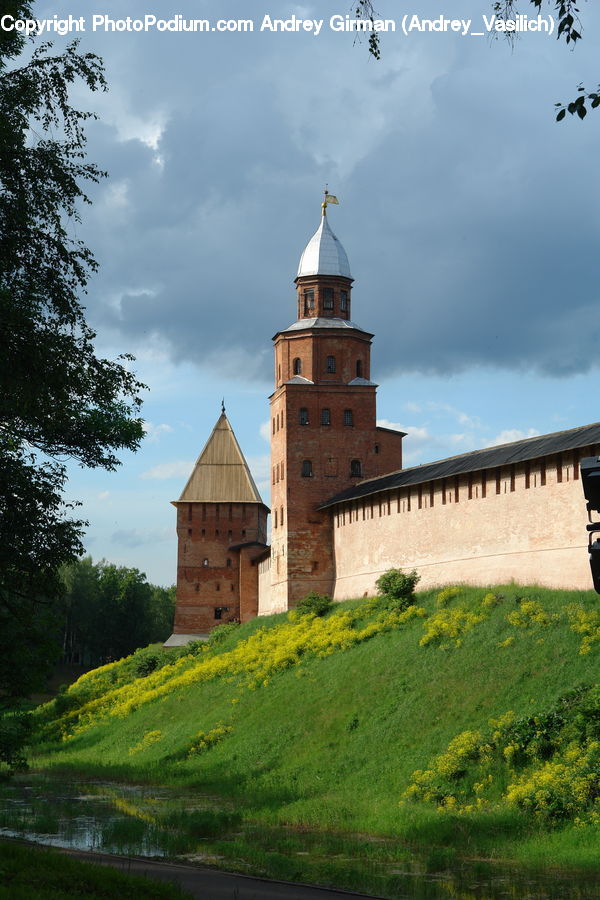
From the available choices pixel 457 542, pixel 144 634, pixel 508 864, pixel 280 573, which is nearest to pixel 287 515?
pixel 280 573

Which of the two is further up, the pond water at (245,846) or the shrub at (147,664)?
the shrub at (147,664)

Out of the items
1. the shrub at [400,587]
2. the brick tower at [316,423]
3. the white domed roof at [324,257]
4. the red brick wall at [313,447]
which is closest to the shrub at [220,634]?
the red brick wall at [313,447]

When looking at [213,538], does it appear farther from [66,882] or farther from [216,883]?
[66,882]

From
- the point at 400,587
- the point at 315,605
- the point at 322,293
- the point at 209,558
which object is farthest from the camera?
the point at 209,558

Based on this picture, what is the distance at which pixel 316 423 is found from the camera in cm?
3831

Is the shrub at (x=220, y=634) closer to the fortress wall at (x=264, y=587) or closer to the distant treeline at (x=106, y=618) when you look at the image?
the fortress wall at (x=264, y=587)

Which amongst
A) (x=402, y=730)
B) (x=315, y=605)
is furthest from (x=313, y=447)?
(x=402, y=730)

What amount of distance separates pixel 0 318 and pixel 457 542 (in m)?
18.4

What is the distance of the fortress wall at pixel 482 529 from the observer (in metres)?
24.3

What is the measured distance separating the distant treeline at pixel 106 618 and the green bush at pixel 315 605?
1402 inches

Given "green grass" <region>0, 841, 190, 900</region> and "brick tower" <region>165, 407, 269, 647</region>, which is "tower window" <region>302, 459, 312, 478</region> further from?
→ "green grass" <region>0, 841, 190, 900</region>

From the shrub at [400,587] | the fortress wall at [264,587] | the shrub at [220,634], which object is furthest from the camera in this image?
the fortress wall at [264,587]

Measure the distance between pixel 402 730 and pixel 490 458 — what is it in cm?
866

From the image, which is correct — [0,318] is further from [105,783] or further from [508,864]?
[105,783]
